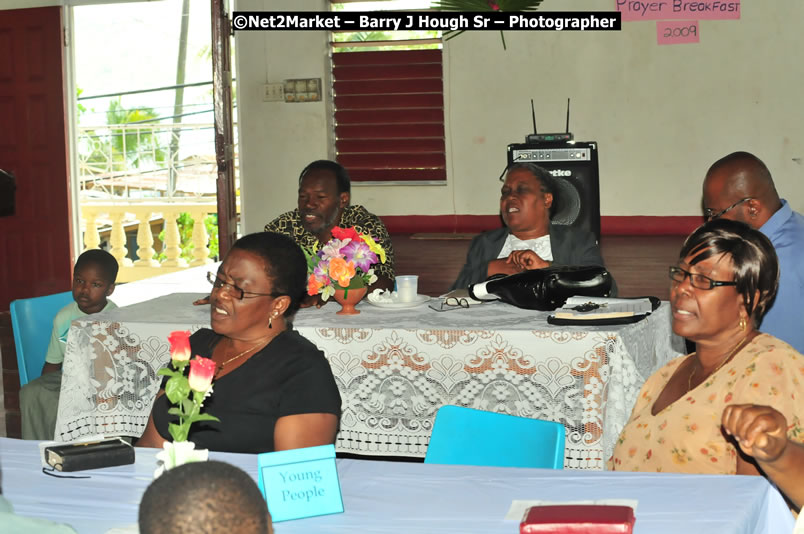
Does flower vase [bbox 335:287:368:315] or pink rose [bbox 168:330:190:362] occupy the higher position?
pink rose [bbox 168:330:190:362]

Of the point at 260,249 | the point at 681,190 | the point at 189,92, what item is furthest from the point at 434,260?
the point at 189,92

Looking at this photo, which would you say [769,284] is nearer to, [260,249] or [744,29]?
[260,249]

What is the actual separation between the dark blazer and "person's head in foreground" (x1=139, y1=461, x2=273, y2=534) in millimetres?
2913

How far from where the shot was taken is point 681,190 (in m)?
7.88

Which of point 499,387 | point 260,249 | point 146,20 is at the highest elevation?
point 146,20

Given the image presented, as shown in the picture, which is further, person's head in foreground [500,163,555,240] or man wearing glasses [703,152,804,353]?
person's head in foreground [500,163,555,240]

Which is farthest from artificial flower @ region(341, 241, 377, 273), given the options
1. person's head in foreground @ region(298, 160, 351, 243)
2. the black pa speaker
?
the black pa speaker

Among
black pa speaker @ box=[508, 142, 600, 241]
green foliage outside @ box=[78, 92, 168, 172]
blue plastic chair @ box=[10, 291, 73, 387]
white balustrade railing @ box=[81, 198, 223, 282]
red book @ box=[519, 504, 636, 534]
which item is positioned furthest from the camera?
green foliage outside @ box=[78, 92, 168, 172]

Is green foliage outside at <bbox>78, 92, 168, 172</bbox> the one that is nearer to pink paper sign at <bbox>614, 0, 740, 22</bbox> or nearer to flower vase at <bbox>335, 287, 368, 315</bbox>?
pink paper sign at <bbox>614, 0, 740, 22</bbox>

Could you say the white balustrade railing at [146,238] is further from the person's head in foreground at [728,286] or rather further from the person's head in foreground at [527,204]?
the person's head in foreground at [728,286]

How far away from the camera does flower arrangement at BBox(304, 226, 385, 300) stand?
352 cm

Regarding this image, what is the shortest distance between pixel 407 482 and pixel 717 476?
59 cm

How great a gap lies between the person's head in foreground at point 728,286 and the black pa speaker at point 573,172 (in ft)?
14.8

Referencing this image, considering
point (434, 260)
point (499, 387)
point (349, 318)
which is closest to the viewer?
point (499, 387)
